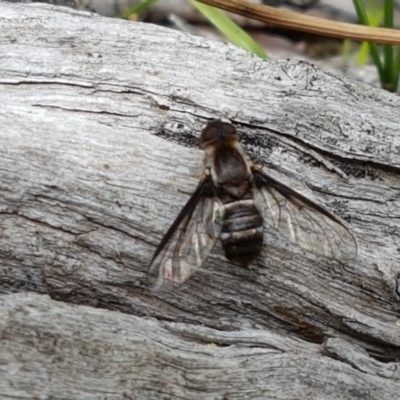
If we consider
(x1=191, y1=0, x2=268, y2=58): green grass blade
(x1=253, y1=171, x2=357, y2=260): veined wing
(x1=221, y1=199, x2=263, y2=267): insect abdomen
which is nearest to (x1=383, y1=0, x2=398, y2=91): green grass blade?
(x1=191, y1=0, x2=268, y2=58): green grass blade

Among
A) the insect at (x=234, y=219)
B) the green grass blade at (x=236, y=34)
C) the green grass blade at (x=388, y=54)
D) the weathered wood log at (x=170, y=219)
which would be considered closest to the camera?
the weathered wood log at (x=170, y=219)

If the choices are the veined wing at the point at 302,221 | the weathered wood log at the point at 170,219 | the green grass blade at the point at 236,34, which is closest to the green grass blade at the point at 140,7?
the green grass blade at the point at 236,34

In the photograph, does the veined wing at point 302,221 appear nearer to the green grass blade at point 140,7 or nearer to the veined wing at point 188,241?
the veined wing at point 188,241

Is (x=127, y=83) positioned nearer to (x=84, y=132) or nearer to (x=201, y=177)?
(x=84, y=132)

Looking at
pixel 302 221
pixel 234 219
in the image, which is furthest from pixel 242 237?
pixel 302 221

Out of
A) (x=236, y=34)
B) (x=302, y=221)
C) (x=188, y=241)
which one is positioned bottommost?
(x=188, y=241)

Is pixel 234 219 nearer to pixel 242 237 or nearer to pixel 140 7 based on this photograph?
pixel 242 237

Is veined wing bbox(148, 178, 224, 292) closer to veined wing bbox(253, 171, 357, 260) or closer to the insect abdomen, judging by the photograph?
the insect abdomen
